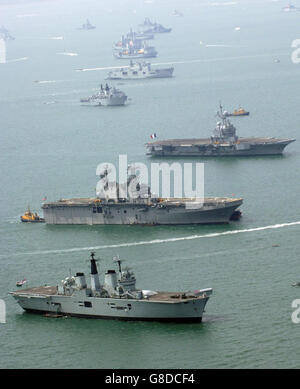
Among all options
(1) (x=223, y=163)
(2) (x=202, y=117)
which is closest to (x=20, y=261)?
(1) (x=223, y=163)

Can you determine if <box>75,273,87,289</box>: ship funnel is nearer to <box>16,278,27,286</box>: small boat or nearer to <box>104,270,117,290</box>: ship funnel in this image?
<box>104,270,117,290</box>: ship funnel

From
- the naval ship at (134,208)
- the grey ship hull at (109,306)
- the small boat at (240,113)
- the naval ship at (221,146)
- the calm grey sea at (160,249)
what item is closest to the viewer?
the calm grey sea at (160,249)

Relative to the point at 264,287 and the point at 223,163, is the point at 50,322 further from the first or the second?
the point at 223,163

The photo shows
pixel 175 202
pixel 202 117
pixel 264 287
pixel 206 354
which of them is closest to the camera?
pixel 206 354

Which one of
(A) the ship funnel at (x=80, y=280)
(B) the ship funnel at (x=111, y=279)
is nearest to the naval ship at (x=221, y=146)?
(A) the ship funnel at (x=80, y=280)

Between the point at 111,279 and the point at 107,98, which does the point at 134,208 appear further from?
the point at 107,98

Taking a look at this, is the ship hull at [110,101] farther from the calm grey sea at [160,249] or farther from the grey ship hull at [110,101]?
the calm grey sea at [160,249]

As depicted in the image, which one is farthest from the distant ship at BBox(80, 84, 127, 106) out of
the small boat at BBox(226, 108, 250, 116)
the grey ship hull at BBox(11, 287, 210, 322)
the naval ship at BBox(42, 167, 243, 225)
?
the grey ship hull at BBox(11, 287, 210, 322)
